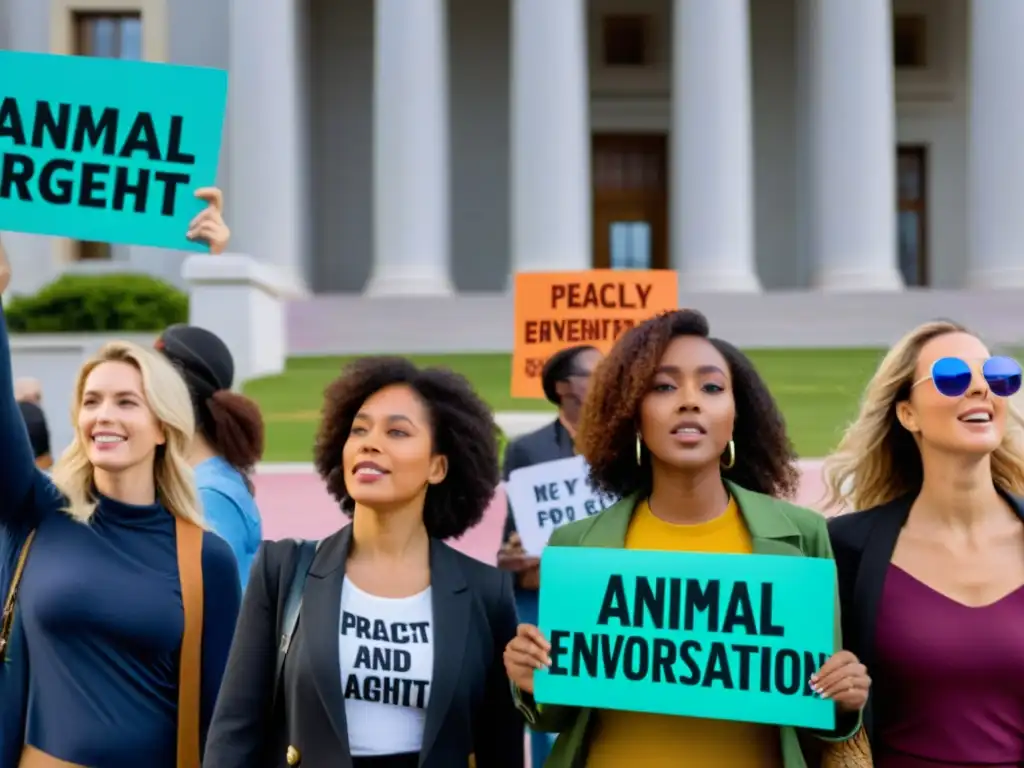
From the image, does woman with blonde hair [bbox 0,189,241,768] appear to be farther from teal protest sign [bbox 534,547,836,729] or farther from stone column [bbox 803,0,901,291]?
stone column [bbox 803,0,901,291]

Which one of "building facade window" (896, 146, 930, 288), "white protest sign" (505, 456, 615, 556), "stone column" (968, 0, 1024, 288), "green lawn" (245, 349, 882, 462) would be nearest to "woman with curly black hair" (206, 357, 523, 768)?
"white protest sign" (505, 456, 615, 556)

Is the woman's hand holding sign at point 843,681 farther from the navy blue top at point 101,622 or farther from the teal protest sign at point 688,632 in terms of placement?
the navy blue top at point 101,622

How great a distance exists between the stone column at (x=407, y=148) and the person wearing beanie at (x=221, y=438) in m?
21.1

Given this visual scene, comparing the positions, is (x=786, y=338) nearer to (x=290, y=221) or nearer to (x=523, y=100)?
(x=523, y=100)

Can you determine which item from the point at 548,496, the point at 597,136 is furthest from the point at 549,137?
the point at 548,496

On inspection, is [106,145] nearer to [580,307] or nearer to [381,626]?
[381,626]

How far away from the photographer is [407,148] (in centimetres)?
2584

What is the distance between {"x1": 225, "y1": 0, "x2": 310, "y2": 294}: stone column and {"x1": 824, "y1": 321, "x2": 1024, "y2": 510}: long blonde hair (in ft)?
75.6

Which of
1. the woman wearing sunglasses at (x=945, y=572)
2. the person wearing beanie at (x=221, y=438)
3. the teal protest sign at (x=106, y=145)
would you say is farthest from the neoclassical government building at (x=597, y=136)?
the woman wearing sunglasses at (x=945, y=572)

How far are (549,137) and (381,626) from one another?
23007 mm

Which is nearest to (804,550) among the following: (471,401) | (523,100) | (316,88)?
(471,401)

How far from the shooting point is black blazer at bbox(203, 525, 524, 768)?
3.09m

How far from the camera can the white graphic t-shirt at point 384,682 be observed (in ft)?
10.3

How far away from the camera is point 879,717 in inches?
131
